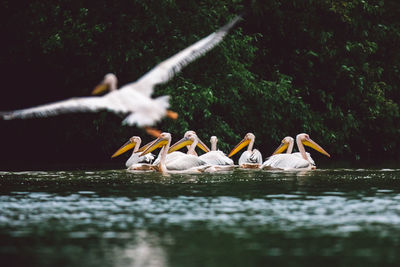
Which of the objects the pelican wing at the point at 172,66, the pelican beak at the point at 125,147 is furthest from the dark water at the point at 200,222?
the pelican beak at the point at 125,147

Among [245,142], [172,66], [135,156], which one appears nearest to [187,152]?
[135,156]

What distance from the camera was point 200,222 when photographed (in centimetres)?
1012

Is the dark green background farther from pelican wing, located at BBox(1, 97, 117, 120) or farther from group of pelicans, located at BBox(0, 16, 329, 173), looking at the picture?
pelican wing, located at BBox(1, 97, 117, 120)

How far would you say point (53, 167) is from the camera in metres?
21.5

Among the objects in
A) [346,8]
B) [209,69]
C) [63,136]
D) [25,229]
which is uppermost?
[346,8]

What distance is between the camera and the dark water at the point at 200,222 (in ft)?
25.8

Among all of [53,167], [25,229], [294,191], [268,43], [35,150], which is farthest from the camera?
[268,43]

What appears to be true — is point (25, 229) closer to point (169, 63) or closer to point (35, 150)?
point (169, 63)

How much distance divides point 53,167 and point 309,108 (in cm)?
901

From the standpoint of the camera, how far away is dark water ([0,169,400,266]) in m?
7.87

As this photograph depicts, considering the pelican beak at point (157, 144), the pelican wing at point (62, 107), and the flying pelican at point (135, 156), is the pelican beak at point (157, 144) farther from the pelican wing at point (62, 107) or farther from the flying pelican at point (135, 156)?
the pelican wing at point (62, 107)

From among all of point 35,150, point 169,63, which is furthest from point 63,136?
point 169,63

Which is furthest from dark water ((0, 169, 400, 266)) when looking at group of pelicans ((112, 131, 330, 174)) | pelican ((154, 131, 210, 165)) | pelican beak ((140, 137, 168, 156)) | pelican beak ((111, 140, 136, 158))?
pelican beak ((111, 140, 136, 158))

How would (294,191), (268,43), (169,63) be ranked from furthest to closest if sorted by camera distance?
(268,43)
(294,191)
(169,63)
